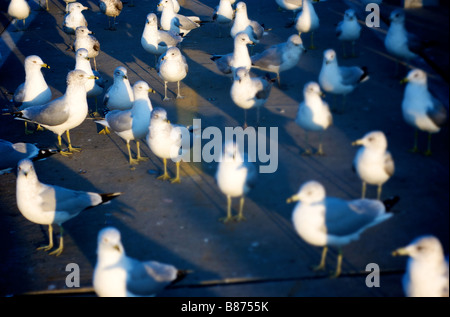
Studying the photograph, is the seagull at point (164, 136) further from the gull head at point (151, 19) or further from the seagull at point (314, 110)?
the gull head at point (151, 19)

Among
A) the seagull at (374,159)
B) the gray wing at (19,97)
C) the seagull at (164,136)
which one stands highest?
the gray wing at (19,97)

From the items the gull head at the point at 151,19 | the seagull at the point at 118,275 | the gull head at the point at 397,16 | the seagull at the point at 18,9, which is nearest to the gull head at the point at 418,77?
the gull head at the point at 397,16

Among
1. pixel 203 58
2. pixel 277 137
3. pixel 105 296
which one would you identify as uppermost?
pixel 203 58

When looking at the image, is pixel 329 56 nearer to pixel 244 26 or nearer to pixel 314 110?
pixel 314 110

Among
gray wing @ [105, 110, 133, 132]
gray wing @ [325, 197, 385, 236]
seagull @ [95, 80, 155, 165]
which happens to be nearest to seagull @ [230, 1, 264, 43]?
seagull @ [95, 80, 155, 165]

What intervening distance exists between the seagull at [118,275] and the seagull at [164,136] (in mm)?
2371

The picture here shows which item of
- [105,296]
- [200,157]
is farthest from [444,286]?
[200,157]

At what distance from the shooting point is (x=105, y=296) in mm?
5609

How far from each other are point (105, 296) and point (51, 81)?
7.38m

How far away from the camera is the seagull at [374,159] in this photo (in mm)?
6723

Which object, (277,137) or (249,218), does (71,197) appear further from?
(277,137)

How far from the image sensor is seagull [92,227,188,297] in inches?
218

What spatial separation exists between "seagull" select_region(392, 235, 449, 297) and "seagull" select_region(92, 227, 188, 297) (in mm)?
2432

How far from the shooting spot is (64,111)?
29.0 ft
